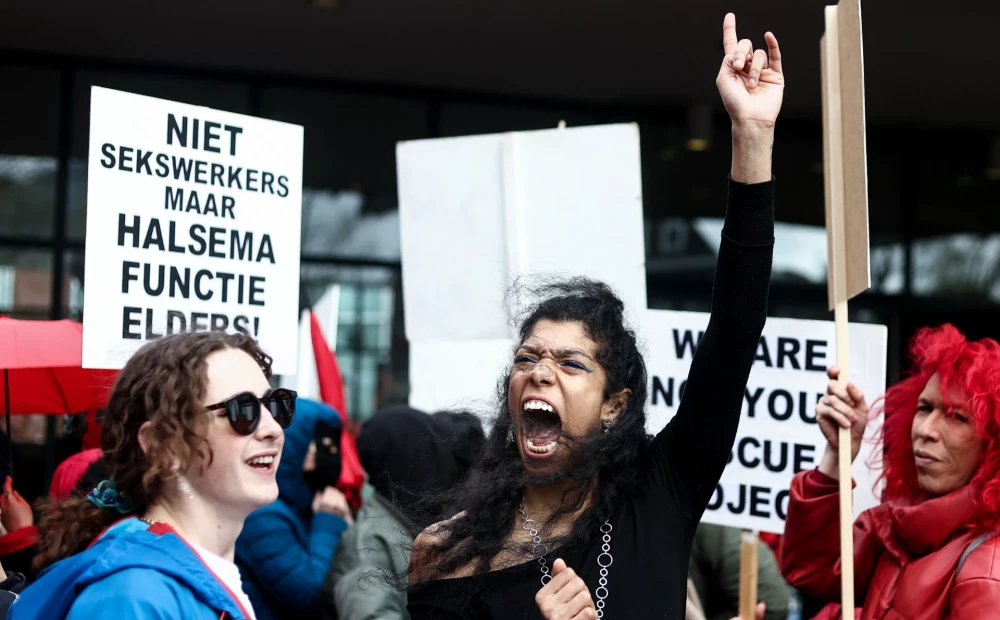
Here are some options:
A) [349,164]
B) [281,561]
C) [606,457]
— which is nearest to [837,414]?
[606,457]

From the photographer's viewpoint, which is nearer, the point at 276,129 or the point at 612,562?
the point at 612,562

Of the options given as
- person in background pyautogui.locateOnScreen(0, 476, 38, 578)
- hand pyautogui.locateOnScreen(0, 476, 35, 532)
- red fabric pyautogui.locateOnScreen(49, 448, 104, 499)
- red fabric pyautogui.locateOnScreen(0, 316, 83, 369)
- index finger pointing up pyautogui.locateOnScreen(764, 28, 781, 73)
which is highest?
index finger pointing up pyautogui.locateOnScreen(764, 28, 781, 73)

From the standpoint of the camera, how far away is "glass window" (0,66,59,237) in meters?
8.29

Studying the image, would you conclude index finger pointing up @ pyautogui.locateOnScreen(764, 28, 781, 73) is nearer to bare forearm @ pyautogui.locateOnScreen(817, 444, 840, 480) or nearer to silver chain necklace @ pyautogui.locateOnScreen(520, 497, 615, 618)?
silver chain necklace @ pyautogui.locateOnScreen(520, 497, 615, 618)

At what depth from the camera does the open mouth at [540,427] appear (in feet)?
8.04

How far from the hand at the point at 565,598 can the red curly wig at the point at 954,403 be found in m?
1.27

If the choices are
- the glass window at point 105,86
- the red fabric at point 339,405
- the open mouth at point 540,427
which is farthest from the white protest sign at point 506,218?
the glass window at point 105,86

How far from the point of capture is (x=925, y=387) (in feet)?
Answer: 10.8

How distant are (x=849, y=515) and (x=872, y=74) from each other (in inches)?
252

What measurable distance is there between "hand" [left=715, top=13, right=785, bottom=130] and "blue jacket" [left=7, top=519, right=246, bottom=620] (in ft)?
4.36

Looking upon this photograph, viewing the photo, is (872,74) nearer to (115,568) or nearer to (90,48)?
(90,48)

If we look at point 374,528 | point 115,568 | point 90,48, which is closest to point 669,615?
point 115,568

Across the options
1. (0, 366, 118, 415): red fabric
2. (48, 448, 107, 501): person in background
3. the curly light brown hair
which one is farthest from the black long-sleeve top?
(0, 366, 118, 415): red fabric

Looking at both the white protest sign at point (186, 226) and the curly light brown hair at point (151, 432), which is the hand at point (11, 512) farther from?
the curly light brown hair at point (151, 432)
